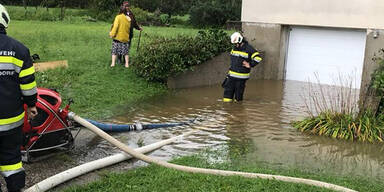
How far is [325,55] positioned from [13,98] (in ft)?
37.6

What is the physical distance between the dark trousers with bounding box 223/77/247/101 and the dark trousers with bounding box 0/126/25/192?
6.62m

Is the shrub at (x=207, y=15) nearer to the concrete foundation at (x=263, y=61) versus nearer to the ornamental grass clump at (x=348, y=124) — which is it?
the concrete foundation at (x=263, y=61)

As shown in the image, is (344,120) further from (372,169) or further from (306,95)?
(306,95)

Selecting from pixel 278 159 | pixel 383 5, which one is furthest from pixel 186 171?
pixel 383 5

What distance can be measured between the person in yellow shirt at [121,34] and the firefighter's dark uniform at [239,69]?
3546mm

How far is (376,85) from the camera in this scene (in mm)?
8578

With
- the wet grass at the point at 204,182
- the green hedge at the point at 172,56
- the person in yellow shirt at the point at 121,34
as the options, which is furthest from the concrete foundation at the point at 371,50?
the wet grass at the point at 204,182

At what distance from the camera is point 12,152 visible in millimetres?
4410

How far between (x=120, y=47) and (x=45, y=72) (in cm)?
217

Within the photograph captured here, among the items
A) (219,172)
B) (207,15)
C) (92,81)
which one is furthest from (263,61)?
(207,15)

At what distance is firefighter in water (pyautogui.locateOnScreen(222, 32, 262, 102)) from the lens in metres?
10.2

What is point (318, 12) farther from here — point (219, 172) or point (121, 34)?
point (219, 172)

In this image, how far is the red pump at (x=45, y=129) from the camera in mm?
5727

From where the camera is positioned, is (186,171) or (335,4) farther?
(335,4)
